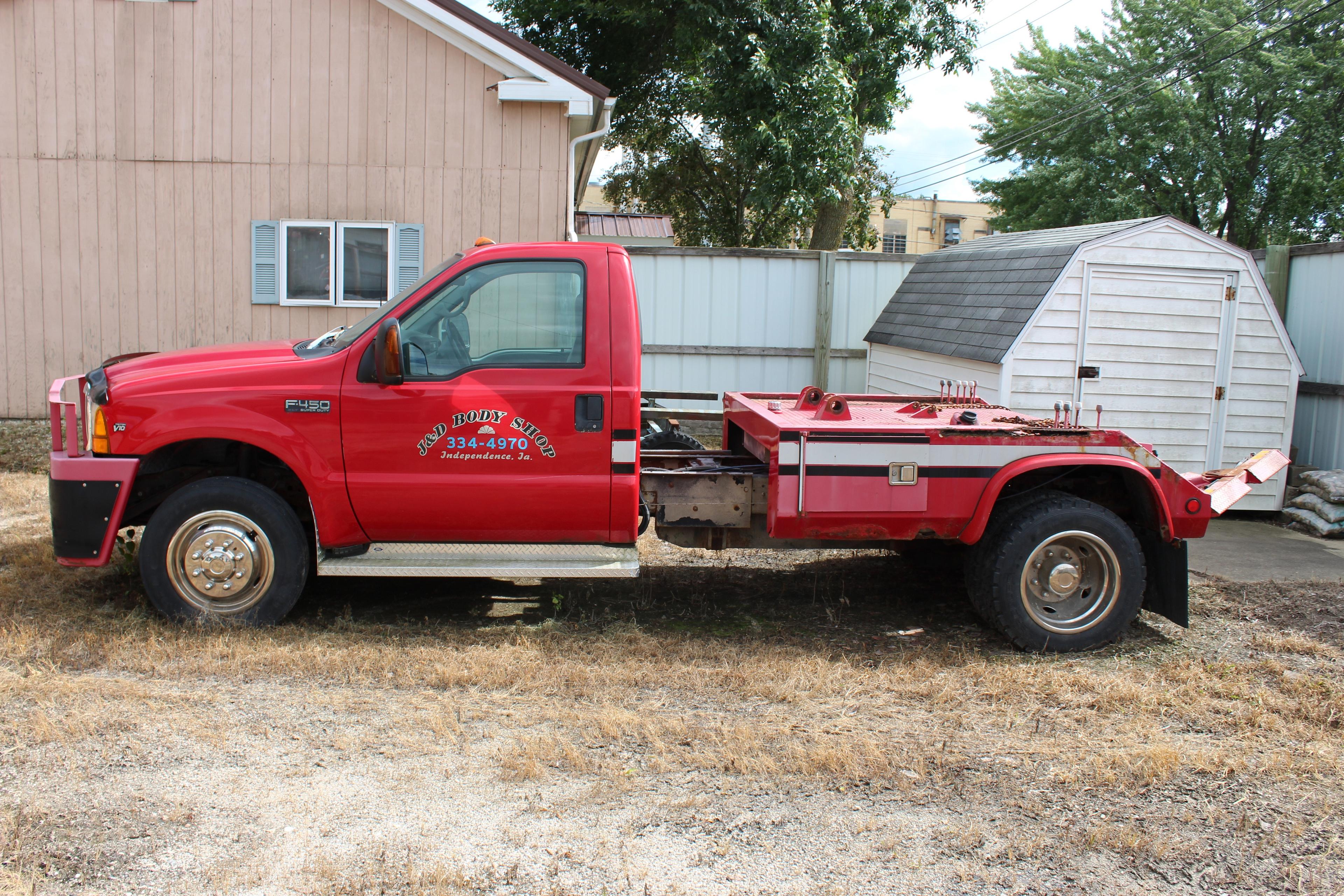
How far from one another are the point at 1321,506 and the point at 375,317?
8046mm

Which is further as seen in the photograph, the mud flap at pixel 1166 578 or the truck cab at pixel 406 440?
the mud flap at pixel 1166 578

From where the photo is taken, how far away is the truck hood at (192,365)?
5.39 m

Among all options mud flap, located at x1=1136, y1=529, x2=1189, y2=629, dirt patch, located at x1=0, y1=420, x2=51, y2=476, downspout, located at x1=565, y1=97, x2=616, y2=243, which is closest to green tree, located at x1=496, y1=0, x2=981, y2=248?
downspout, located at x1=565, y1=97, x2=616, y2=243

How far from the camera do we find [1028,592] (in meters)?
5.66

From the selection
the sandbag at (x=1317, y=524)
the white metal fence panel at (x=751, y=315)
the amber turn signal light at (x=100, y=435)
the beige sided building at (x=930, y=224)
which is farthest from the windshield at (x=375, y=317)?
the beige sided building at (x=930, y=224)

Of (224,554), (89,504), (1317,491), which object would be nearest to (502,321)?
(224,554)

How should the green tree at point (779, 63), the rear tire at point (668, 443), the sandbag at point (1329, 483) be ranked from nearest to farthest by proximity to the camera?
the rear tire at point (668, 443) < the sandbag at point (1329, 483) < the green tree at point (779, 63)

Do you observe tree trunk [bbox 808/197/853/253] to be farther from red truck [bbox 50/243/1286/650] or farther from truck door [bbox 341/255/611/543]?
truck door [bbox 341/255/611/543]

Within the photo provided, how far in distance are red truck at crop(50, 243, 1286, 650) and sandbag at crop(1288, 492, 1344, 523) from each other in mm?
4307

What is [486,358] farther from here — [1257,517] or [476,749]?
[1257,517]

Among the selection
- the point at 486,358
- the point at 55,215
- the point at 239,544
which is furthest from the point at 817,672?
the point at 55,215

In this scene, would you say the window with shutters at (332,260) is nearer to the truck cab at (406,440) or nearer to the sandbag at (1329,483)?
the truck cab at (406,440)

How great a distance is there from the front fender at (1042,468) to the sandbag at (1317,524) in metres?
4.38

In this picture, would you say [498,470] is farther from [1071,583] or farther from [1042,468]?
[1071,583]
